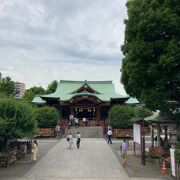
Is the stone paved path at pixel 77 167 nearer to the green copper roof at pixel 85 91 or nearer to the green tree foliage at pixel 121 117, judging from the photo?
the green tree foliage at pixel 121 117

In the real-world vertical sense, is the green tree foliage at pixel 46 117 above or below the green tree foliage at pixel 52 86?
below

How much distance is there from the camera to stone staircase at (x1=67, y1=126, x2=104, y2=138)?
155 ft

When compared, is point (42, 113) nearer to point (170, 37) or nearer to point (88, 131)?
point (88, 131)

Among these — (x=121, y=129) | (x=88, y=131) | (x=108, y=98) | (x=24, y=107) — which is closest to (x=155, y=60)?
(x=24, y=107)

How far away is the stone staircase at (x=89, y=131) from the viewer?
155 feet

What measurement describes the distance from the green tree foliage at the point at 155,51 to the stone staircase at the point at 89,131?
82.4ft

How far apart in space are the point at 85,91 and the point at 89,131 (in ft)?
33.9

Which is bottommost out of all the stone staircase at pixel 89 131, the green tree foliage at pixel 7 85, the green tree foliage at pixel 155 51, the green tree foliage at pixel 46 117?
the stone staircase at pixel 89 131

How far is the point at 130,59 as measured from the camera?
883 inches

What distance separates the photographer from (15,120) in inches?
898

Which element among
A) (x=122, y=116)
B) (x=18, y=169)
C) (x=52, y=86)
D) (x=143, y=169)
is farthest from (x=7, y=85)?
(x=143, y=169)

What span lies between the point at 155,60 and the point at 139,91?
2882 mm

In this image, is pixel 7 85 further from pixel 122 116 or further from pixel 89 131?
pixel 122 116

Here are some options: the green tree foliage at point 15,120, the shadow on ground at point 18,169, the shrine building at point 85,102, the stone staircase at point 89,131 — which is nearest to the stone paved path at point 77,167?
the shadow on ground at point 18,169
